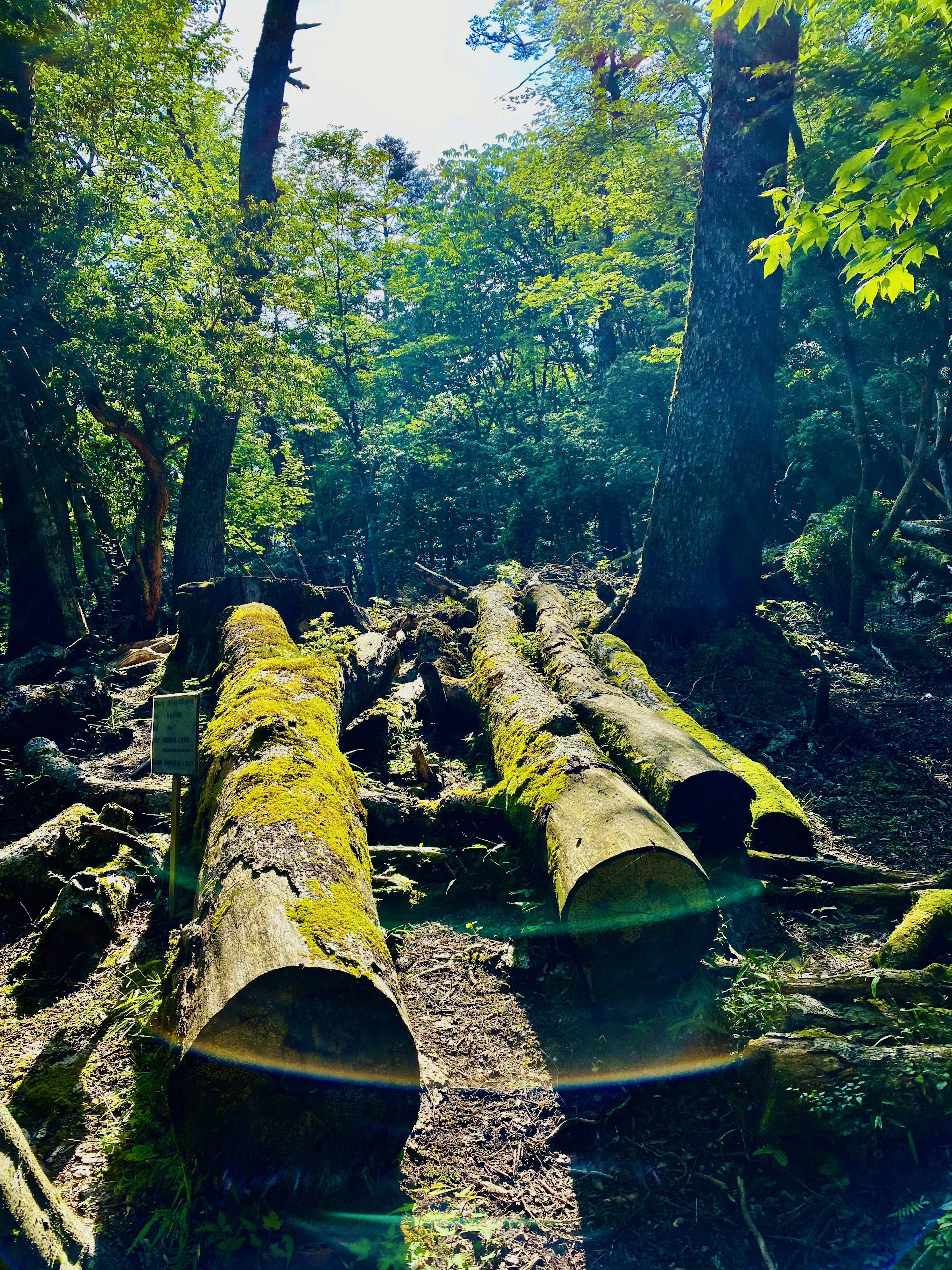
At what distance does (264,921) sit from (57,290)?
1065 centimetres

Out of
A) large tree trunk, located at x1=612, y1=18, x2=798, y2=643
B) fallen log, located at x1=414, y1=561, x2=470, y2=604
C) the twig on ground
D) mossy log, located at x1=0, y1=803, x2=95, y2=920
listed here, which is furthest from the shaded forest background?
mossy log, located at x1=0, y1=803, x2=95, y2=920

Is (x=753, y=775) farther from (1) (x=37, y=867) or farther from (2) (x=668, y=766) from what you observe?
(1) (x=37, y=867)

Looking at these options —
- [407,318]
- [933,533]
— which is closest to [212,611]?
[933,533]

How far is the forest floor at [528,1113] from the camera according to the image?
2.29 m

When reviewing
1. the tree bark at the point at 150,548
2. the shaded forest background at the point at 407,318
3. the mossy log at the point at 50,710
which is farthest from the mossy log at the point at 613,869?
the tree bark at the point at 150,548

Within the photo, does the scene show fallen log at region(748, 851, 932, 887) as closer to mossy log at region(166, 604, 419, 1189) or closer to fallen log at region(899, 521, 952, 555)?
mossy log at region(166, 604, 419, 1189)

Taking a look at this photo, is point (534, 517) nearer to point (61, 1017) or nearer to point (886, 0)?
point (886, 0)

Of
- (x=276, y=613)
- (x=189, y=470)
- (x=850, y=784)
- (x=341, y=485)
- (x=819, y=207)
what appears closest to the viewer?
(x=819, y=207)

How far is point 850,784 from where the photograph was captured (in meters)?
5.65

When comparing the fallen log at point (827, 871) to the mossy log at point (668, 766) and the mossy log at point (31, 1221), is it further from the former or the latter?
the mossy log at point (31, 1221)

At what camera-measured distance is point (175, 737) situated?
4.05 meters

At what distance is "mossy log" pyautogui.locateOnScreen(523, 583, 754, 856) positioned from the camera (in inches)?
167

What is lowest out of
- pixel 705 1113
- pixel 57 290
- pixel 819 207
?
pixel 705 1113

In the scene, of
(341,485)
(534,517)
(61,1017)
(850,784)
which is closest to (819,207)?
(850,784)
